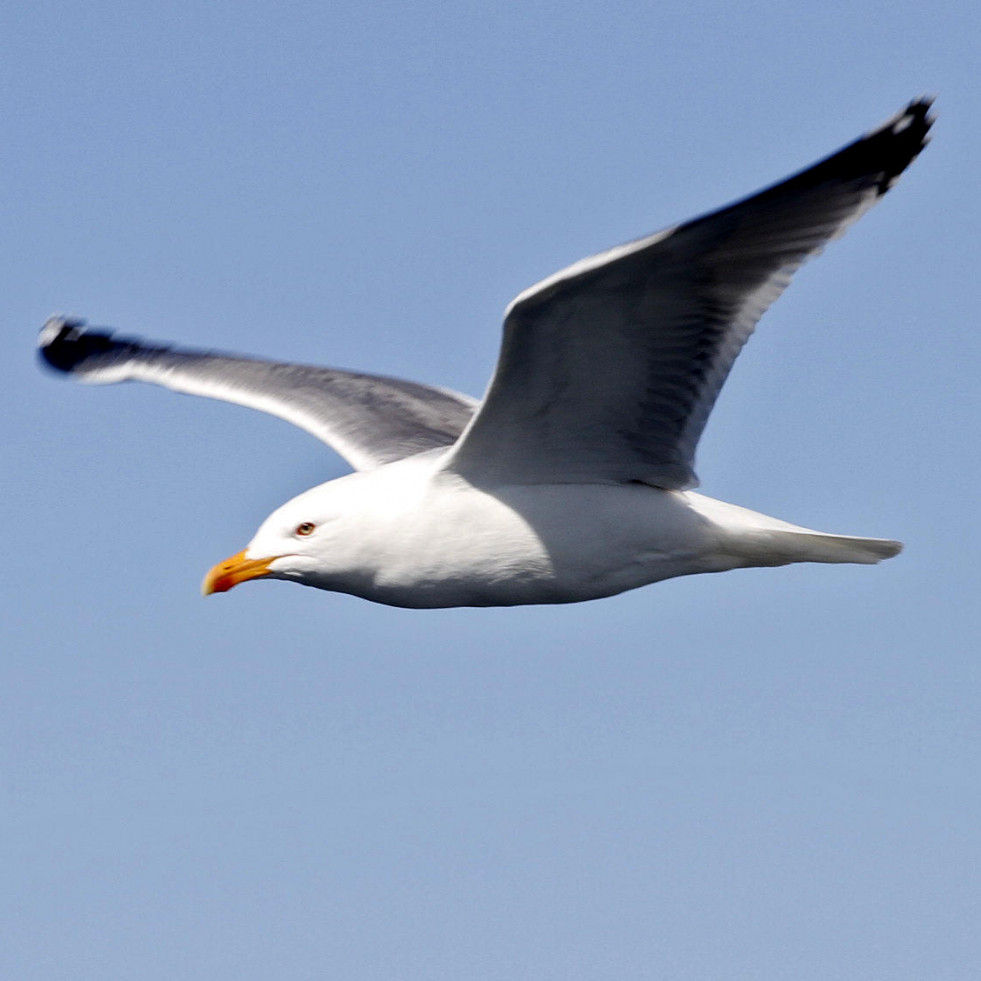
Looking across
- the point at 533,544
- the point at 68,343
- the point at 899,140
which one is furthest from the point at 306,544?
the point at 68,343

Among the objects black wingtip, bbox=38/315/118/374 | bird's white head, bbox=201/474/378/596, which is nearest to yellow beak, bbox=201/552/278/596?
bird's white head, bbox=201/474/378/596

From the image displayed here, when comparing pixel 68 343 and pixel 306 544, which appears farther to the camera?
pixel 68 343

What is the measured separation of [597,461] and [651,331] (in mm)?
1063

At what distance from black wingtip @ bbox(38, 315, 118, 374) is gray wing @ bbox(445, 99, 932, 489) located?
5.82 metres

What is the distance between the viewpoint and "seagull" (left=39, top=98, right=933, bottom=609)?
804 centimetres

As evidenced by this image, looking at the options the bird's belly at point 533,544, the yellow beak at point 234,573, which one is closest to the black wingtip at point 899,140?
the bird's belly at point 533,544

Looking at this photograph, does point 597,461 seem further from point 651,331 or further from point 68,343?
point 68,343

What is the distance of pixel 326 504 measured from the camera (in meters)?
9.45

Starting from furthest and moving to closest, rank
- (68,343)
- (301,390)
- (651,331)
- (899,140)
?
(68,343)
(301,390)
(651,331)
(899,140)

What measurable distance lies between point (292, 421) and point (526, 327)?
13.6 feet

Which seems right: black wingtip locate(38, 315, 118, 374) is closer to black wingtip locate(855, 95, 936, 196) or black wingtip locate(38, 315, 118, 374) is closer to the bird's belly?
the bird's belly

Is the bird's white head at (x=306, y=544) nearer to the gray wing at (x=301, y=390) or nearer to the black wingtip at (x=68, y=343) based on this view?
the gray wing at (x=301, y=390)

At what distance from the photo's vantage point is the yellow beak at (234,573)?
31.3ft

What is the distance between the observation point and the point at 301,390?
1260cm
